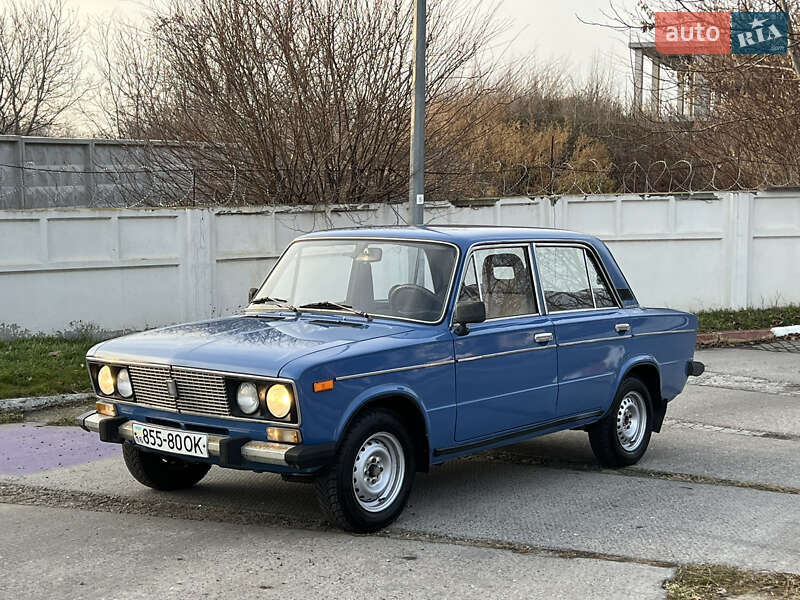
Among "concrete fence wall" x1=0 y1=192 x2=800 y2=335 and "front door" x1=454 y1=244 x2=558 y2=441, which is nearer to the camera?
"front door" x1=454 y1=244 x2=558 y2=441

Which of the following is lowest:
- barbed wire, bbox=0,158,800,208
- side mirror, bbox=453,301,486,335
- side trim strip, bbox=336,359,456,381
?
side trim strip, bbox=336,359,456,381

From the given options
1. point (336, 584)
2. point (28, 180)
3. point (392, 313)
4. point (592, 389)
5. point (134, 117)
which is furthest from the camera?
point (28, 180)

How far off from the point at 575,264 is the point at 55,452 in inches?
167

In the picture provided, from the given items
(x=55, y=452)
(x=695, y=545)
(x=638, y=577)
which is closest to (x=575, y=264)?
(x=695, y=545)

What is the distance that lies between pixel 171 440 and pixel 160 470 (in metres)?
0.95

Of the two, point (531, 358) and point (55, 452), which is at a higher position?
point (531, 358)

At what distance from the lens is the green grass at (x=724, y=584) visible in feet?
16.3

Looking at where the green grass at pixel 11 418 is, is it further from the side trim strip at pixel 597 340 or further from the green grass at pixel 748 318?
the green grass at pixel 748 318

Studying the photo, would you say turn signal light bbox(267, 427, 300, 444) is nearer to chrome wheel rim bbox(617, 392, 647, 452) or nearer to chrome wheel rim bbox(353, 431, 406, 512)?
chrome wheel rim bbox(353, 431, 406, 512)

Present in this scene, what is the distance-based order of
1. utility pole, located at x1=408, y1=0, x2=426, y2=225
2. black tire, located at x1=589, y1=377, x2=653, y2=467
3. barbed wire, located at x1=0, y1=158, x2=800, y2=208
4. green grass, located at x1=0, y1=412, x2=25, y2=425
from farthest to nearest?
barbed wire, located at x1=0, y1=158, x2=800, y2=208 < utility pole, located at x1=408, y1=0, x2=426, y2=225 < green grass, located at x1=0, y1=412, x2=25, y2=425 < black tire, located at x1=589, y1=377, x2=653, y2=467

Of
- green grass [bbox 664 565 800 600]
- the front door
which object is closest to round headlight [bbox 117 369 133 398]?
the front door

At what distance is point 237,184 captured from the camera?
16312 millimetres

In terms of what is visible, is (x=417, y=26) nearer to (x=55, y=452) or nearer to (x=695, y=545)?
(x=55, y=452)

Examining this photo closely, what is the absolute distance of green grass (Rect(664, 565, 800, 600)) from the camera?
16.3ft
